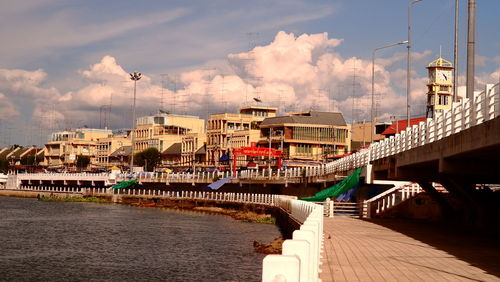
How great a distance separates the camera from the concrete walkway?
18.1 meters

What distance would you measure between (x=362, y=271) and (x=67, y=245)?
3030 cm

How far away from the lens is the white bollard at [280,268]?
7555 mm

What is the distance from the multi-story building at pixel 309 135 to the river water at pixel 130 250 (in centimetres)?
8861

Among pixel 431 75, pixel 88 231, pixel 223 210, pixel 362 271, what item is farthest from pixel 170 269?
pixel 431 75

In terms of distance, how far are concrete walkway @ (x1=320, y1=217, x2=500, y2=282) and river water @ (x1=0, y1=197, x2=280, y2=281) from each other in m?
5.61

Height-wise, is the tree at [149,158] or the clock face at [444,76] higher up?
the clock face at [444,76]

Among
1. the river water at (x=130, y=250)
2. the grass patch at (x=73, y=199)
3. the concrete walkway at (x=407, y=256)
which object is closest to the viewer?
the concrete walkway at (x=407, y=256)

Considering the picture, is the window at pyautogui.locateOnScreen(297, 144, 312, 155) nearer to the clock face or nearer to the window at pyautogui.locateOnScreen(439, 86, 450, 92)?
the window at pyautogui.locateOnScreen(439, 86, 450, 92)

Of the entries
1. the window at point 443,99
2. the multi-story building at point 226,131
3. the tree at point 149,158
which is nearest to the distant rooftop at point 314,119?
the multi-story building at point 226,131

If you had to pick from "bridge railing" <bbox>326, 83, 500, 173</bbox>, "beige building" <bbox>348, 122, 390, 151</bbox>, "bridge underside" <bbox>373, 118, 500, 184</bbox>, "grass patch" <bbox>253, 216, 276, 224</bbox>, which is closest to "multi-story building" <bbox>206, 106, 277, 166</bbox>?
"beige building" <bbox>348, 122, 390, 151</bbox>

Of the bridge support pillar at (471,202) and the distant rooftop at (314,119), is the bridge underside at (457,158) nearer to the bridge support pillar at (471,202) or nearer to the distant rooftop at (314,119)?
the bridge support pillar at (471,202)

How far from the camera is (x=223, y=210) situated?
89.1 m

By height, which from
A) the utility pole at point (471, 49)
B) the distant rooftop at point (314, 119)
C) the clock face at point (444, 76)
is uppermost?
the clock face at point (444, 76)

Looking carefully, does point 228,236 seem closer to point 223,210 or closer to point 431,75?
point 223,210
